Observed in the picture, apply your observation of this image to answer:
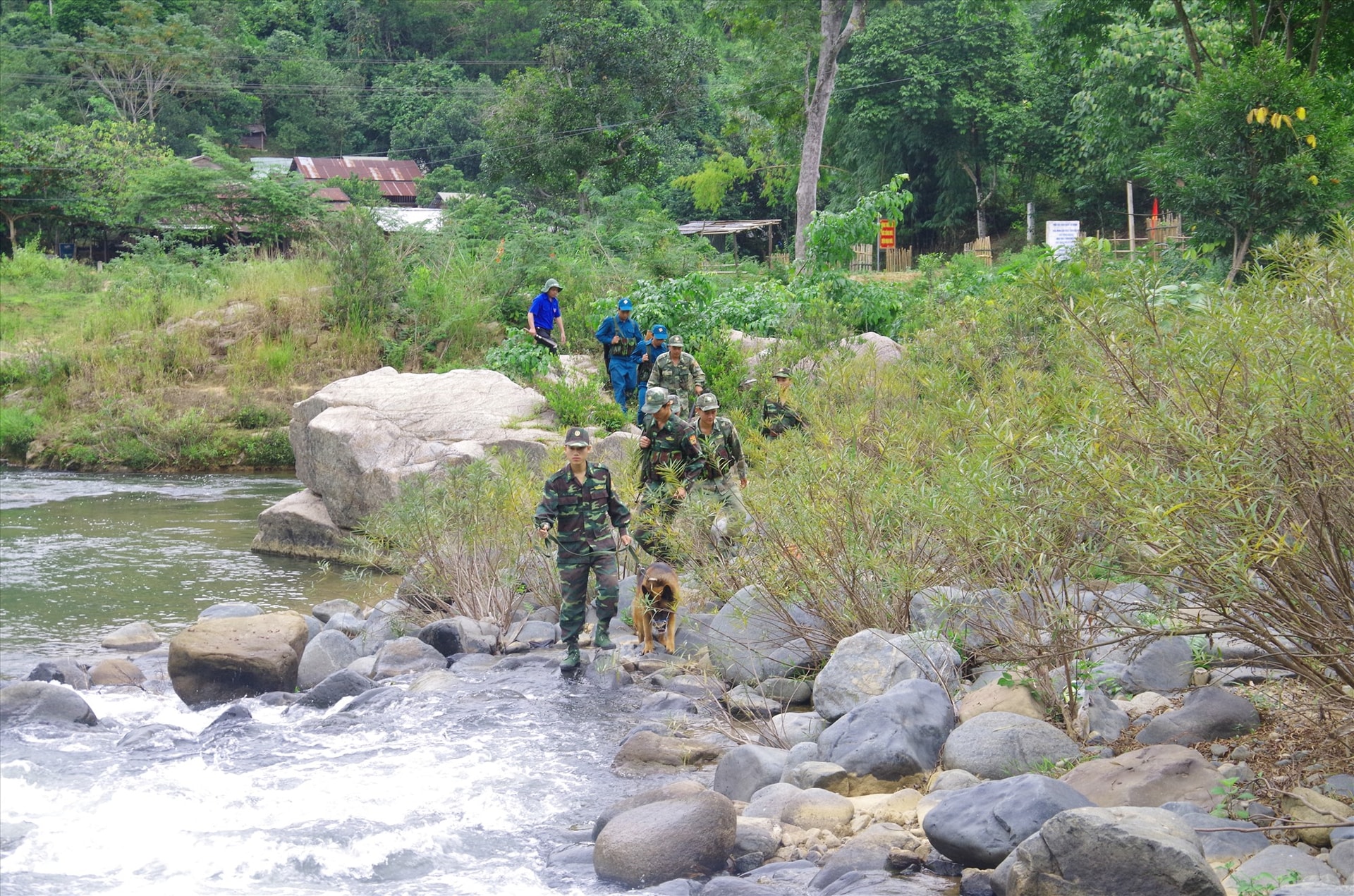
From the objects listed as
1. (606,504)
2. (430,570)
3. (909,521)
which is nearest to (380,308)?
(430,570)

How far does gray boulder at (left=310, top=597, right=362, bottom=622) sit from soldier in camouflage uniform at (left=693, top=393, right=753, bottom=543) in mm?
3850

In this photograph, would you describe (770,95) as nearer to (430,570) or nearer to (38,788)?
(430,570)

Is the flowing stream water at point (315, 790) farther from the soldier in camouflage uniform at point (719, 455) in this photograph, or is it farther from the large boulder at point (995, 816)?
the soldier in camouflage uniform at point (719, 455)

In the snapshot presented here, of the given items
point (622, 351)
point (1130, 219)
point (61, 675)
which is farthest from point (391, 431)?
point (1130, 219)

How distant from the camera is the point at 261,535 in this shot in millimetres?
14523

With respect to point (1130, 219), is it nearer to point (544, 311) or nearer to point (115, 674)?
point (544, 311)

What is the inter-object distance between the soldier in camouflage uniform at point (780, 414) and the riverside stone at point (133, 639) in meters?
5.67

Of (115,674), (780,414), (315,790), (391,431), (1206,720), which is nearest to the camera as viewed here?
(1206,720)

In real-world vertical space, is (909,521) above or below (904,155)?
below

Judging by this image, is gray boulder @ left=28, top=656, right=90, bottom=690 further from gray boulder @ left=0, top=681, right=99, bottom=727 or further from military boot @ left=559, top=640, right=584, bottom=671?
Answer: military boot @ left=559, top=640, right=584, bottom=671

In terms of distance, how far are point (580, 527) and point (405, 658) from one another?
1.84m

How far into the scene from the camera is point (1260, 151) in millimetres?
12062

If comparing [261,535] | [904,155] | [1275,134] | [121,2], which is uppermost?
[121,2]

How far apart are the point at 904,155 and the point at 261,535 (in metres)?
30.1
